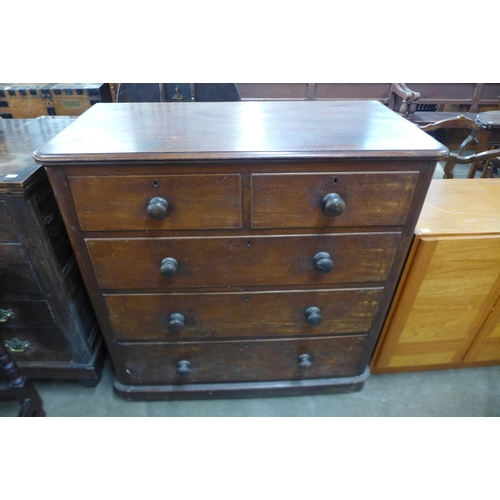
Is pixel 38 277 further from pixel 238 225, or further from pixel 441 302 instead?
pixel 441 302

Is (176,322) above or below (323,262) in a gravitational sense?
below

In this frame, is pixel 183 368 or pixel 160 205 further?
pixel 183 368

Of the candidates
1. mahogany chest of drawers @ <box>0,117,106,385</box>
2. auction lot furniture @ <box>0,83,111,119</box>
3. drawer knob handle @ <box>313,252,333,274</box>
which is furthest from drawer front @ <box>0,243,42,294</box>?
auction lot furniture @ <box>0,83,111,119</box>

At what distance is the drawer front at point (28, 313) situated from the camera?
110 cm

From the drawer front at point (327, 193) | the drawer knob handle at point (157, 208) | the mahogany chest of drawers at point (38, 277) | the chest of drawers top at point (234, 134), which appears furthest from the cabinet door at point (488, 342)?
the mahogany chest of drawers at point (38, 277)

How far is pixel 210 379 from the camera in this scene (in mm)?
1274

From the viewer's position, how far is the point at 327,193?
2.78 feet

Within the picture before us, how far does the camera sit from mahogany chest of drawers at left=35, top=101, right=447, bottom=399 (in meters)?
0.80

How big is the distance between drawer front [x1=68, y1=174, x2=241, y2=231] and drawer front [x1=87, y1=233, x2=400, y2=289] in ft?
0.17

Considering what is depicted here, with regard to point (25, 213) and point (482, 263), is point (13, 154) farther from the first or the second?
point (482, 263)

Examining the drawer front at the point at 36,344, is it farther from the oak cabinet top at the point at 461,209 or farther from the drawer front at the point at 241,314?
the oak cabinet top at the point at 461,209

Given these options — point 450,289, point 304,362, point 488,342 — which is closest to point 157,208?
point 304,362

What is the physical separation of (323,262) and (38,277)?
0.86 metres

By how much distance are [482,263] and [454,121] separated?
0.72m
